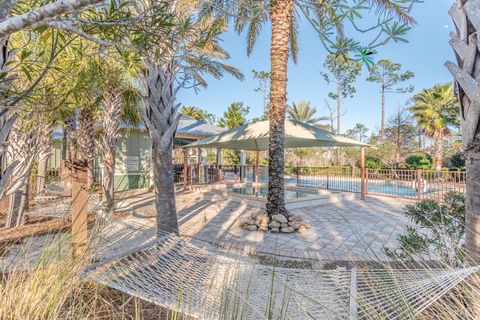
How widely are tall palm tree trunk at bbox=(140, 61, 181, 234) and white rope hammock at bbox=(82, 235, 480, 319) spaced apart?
930 mm

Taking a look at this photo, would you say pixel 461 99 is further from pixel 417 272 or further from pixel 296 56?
pixel 296 56

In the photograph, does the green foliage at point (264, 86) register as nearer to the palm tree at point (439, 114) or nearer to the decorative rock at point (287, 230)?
the palm tree at point (439, 114)

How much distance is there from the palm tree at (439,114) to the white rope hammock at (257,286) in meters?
20.5

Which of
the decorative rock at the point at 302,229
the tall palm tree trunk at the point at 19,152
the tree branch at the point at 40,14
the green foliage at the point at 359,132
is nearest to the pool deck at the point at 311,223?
the decorative rock at the point at 302,229

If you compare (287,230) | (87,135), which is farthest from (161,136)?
(87,135)

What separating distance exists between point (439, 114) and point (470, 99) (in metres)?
21.2

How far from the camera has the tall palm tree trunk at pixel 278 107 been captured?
5902 millimetres

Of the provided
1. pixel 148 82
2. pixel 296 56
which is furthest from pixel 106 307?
pixel 296 56

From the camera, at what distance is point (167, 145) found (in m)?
4.29

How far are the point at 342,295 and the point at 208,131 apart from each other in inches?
503

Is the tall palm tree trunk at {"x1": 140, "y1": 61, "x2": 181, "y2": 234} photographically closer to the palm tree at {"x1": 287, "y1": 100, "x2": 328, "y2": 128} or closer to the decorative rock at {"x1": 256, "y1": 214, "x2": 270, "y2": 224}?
the decorative rock at {"x1": 256, "y1": 214, "x2": 270, "y2": 224}

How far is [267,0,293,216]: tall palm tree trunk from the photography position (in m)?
5.90

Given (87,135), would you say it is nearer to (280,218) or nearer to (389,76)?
(280,218)

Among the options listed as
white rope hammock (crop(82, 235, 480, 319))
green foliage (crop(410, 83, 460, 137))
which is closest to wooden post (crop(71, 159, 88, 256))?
white rope hammock (crop(82, 235, 480, 319))
